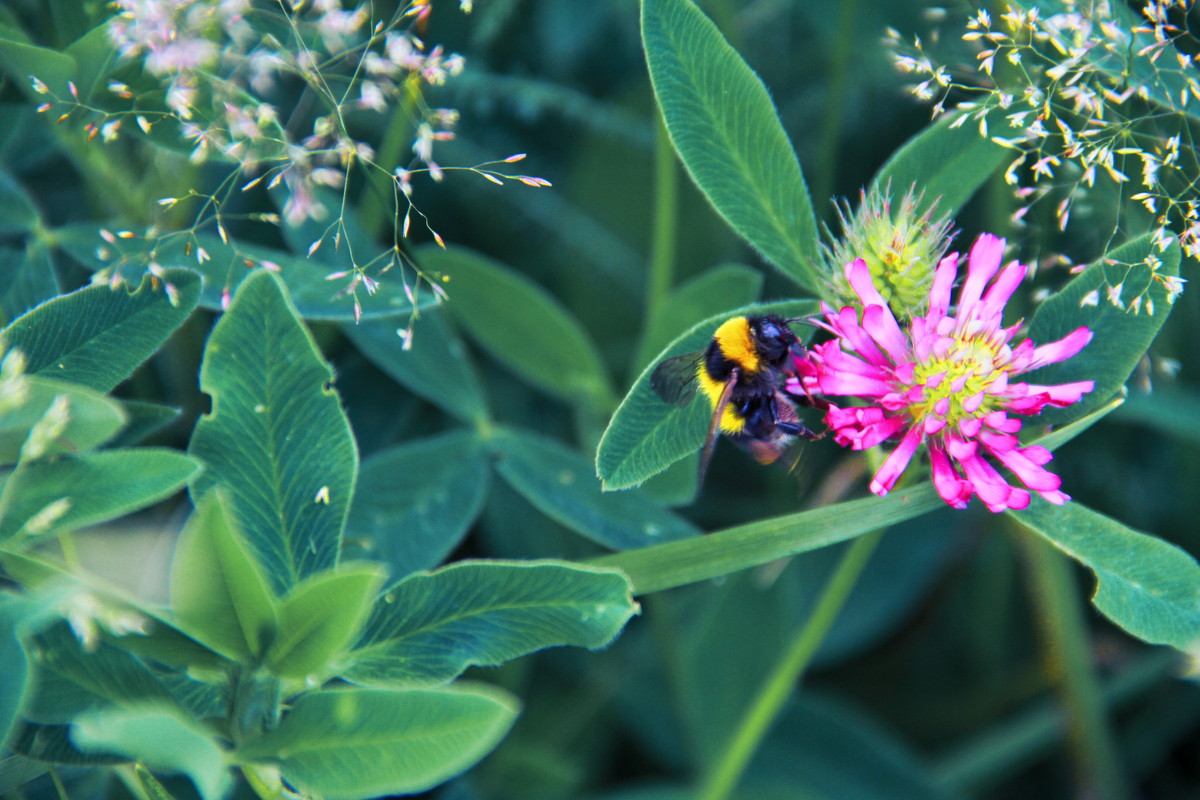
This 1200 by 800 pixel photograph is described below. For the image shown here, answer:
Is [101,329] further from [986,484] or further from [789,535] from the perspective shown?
[986,484]

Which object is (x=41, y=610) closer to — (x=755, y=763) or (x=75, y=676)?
(x=75, y=676)

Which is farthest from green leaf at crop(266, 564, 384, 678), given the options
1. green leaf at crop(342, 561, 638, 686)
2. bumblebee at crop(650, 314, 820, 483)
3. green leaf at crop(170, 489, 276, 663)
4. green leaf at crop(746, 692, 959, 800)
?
green leaf at crop(746, 692, 959, 800)

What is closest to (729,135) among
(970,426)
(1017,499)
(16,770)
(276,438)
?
(970,426)

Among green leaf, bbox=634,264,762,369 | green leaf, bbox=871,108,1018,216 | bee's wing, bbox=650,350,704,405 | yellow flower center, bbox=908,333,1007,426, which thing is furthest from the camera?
green leaf, bbox=634,264,762,369

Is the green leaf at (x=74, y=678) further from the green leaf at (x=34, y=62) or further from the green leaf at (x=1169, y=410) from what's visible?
the green leaf at (x=1169, y=410)

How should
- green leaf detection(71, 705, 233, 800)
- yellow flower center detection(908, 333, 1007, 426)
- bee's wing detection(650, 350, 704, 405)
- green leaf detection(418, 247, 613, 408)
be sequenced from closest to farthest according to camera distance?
green leaf detection(71, 705, 233, 800)
yellow flower center detection(908, 333, 1007, 426)
bee's wing detection(650, 350, 704, 405)
green leaf detection(418, 247, 613, 408)

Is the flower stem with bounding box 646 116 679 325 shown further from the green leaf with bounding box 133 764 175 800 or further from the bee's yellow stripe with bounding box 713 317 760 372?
the green leaf with bounding box 133 764 175 800

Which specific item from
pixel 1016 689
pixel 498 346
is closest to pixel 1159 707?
pixel 1016 689
